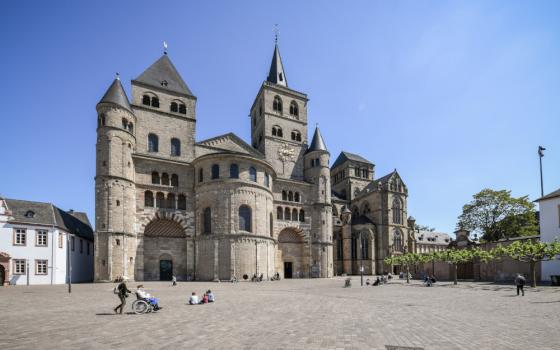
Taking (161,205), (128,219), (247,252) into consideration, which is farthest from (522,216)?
(128,219)

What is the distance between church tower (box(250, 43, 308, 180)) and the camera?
55781 mm

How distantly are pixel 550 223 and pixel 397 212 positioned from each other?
3086cm

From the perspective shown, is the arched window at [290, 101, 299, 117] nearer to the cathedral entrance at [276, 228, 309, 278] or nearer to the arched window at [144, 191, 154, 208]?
the cathedral entrance at [276, 228, 309, 278]

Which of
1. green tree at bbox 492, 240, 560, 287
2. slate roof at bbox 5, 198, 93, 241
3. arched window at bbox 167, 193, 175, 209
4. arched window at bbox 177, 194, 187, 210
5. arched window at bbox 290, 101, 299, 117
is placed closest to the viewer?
green tree at bbox 492, 240, 560, 287

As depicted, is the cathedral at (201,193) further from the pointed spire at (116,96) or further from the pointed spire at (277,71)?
the pointed spire at (277,71)

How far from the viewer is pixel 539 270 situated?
35344 millimetres

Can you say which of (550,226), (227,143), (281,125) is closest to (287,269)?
(227,143)

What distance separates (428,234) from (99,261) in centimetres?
8805

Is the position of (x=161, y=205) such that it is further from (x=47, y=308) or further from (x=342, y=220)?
(x=342, y=220)

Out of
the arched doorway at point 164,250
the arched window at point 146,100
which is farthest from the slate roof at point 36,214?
the arched window at point 146,100

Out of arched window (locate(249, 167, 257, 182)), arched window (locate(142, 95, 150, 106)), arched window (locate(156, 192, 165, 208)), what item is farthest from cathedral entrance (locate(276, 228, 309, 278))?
arched window (locate(142, 95, 150, 106))

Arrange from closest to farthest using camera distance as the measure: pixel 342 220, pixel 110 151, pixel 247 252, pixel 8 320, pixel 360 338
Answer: pixel 360 338 < pixel 8 320 < pixel 110 151 < pixel 247 252 < pixel 342 220

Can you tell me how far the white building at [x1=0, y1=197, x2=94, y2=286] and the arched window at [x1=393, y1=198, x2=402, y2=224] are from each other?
53.8 m

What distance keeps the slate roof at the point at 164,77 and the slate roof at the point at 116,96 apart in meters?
4.90
